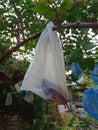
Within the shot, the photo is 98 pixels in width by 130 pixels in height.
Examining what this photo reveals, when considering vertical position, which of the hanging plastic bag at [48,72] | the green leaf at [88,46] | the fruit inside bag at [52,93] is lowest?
the fruit inside bag at [52,93]

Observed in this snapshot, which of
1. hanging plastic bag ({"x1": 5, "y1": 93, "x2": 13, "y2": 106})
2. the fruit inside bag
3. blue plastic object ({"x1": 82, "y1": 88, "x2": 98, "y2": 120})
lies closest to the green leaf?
the fruit inside bag

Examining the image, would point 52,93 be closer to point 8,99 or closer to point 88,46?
point 88,46

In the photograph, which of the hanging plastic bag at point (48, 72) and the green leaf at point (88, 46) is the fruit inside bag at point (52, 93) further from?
the green leaf at point (88, 46)

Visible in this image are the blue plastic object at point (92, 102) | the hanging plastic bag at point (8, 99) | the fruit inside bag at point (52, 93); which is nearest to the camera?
the fruit inside bag at point (52, 93)

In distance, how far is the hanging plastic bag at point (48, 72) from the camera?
5.04 feet

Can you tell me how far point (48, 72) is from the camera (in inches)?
63.4

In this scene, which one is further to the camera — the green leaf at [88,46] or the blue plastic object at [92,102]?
the blue plastic object at [92,102]

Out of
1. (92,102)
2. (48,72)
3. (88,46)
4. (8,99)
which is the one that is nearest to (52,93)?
(48,72)

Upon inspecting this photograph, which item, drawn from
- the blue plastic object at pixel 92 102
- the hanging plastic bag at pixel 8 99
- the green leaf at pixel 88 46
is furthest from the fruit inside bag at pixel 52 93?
the hanging plastic bag at pixel 8 99

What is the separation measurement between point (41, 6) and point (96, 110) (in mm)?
1227

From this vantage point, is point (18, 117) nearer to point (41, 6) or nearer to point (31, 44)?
point (31, 44)

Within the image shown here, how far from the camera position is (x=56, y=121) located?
4.86m

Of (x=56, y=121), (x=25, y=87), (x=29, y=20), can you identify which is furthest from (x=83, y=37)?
(x=56, y=121)

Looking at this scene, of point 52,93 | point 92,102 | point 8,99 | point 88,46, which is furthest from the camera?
point 8,99
